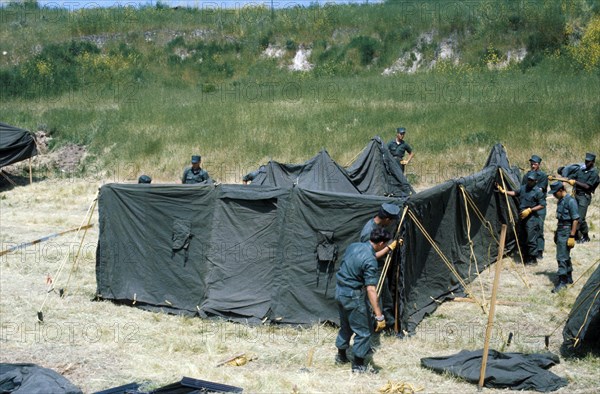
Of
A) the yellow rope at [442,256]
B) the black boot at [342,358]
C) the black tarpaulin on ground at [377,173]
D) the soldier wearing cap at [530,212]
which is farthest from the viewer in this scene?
the black tarpaulin on ground at [377,173]

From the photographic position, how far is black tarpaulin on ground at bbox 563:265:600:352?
347 inches

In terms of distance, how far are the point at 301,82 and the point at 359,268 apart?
24.8 meters

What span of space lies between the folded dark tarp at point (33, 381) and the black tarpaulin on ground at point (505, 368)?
161 inches

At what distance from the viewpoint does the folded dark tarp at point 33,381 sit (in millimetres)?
7660

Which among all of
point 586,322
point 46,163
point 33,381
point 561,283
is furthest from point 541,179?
point 46,163

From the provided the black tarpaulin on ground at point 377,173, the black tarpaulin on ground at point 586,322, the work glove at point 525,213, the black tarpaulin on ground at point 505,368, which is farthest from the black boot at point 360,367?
the black tarpaulin on ground at point 377,173

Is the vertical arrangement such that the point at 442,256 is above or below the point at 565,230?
below

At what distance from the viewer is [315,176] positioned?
583 inches

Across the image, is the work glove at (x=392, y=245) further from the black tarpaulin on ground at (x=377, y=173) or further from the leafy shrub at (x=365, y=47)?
the leafy shrub at (x=365, y=47)

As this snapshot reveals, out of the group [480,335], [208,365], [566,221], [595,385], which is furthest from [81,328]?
[566,221]

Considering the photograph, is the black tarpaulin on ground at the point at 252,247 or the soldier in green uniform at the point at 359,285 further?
the black tarpaulin on ground at the point at 252,247

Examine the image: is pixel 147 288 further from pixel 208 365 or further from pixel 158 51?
pixel 158 51

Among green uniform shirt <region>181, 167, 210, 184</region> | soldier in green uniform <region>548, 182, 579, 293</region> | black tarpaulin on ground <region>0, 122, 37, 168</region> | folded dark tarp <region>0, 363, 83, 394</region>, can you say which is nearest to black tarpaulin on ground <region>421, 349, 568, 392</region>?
soldier in green uniform <region>548, 182, 579, 293</region>

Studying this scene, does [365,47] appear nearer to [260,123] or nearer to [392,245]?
[260,123]
